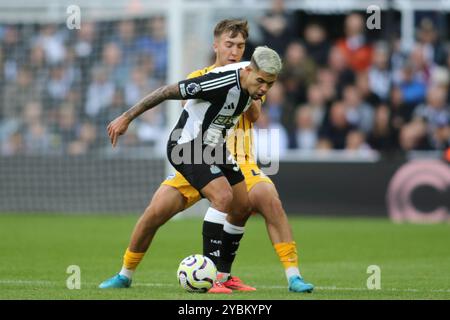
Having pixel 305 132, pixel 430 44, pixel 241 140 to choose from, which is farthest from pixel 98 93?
pixel 241 140

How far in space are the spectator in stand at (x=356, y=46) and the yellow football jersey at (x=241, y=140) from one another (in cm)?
1012

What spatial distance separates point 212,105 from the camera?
824 cm

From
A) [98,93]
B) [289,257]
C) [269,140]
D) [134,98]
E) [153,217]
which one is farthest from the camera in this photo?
[134,98]

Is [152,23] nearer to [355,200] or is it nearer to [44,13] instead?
[44,13]

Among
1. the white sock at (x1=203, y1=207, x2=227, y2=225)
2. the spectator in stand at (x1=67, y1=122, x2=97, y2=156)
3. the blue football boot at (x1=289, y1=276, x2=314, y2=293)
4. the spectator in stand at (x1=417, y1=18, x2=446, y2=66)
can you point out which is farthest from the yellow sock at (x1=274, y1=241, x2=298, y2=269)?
the spectator in stand at (x1=417, y1=18, x2=446, y2=66)

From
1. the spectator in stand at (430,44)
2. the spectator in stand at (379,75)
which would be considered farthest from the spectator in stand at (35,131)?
the spectator in stand at (430,44)

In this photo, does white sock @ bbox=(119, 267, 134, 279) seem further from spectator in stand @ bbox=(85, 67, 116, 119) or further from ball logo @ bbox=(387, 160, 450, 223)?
spectator in stand @ bbox=(85, 67, 116, 119)

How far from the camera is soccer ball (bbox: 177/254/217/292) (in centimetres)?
804

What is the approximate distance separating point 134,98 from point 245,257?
6.98 m

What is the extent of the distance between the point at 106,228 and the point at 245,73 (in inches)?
314

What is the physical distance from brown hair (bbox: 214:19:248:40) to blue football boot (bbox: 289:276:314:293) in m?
A: 2.33

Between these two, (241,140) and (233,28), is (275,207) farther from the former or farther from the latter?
(233,28)

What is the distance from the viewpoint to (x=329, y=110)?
61.0 ft
